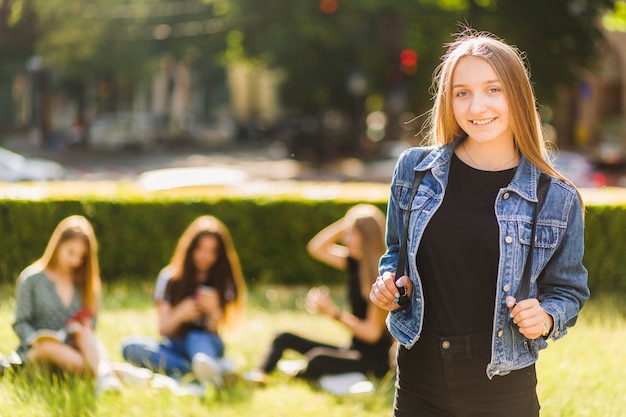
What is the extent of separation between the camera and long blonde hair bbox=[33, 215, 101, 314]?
546 centimetres

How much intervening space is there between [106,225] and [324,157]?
20366 mm

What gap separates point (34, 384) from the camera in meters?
5.04

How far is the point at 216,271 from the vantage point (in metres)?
6.28

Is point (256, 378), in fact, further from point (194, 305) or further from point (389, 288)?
point (389, 288)

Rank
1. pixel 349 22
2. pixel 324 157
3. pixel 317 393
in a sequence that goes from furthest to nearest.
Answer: pixel 324 157 < pixel 349 22 < pixel 317 393

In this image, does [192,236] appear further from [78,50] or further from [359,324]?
[78,50]

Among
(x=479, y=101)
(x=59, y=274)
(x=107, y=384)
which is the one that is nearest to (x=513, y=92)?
(x=479, y=101)


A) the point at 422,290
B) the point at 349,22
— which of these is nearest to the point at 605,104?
the point at 349,22

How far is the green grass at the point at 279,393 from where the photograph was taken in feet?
16.0

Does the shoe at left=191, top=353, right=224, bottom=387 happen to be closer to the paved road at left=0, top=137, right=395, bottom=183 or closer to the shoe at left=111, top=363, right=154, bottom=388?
the shoe at left=111, top=363, right=154, bottom=388

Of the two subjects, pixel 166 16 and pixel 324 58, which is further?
pixel 166 16

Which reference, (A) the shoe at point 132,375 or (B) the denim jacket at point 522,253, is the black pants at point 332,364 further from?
(B) the denim jacket at point 522,253

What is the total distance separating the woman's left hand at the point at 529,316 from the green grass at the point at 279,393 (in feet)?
9.05

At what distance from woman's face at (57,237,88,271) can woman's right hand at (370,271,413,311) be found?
10.8 feet
